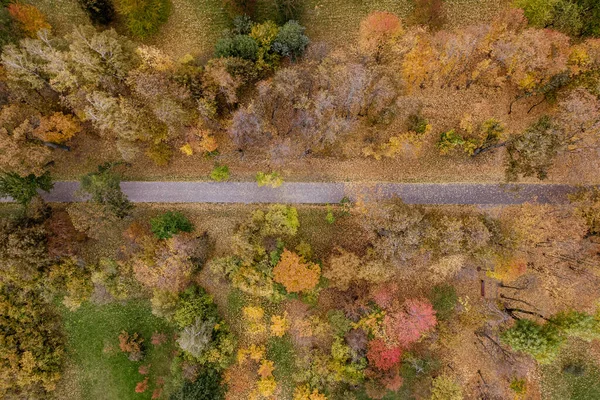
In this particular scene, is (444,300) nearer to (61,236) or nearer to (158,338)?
(158,338)

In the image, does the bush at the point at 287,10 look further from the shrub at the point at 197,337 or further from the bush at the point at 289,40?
the shrub at the point at 197,337

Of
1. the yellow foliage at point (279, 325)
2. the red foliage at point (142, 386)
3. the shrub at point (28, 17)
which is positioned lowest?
the red foliage at point (142, 386)

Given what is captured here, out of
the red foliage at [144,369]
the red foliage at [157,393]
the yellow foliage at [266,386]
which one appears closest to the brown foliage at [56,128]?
the red foliage at [144,369]

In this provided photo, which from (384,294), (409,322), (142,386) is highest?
(384,294)

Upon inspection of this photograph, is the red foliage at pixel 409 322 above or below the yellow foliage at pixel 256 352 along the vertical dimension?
above

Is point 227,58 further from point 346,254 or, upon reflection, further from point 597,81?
point 597,81

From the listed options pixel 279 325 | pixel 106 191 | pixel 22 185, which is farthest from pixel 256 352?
pixel 22 185

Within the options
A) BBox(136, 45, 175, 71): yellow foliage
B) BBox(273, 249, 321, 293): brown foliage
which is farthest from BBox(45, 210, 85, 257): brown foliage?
BBox(273, 249, 321, 293): brown foliage
